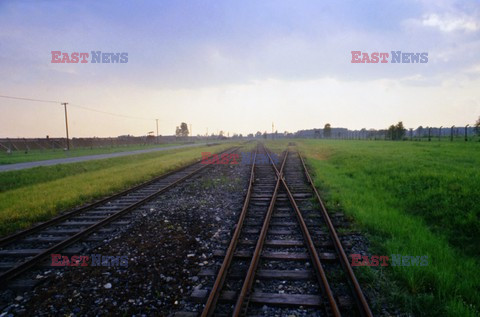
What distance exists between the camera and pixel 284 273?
3879 mm

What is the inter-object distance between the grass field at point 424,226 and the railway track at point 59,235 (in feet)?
18.6

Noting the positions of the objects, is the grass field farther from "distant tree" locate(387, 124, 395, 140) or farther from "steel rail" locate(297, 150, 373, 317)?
"distant tree" locate(387, 124, 395, 140)

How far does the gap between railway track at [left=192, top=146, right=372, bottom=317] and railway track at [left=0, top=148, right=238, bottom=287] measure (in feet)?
10.2

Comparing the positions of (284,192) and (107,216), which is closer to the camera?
(107,216)

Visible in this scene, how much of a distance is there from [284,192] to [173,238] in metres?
4.75

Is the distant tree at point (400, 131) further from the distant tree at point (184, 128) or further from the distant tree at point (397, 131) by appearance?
the distant tree at point (184, 128)

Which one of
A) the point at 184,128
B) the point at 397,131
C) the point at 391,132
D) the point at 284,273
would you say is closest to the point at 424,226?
the point at 284,273

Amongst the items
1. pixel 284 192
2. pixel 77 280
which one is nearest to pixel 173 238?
pixel 77 280

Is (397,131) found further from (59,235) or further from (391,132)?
(59,235)

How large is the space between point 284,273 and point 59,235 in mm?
5311

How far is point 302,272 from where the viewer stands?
3.91 m

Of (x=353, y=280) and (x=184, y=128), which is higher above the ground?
(x=184, y=128)

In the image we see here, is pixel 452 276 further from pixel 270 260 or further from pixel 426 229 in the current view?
pixel 270 260

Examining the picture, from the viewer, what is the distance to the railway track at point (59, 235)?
14.3ft
